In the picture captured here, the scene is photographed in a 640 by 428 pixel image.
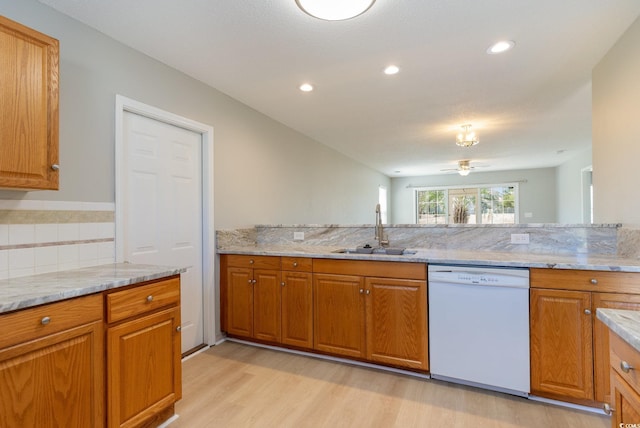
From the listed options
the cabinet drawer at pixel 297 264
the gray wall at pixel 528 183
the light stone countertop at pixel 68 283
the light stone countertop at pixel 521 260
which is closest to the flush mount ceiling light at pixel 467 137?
the light stone countertop at pixel 521 260

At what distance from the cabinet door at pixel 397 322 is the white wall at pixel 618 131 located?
146cm

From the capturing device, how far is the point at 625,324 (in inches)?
35.9

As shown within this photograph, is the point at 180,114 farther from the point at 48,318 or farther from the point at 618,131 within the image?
the point at 618,131

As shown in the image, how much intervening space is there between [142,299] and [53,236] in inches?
28.2

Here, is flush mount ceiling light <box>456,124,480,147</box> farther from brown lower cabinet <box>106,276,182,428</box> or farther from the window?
the window

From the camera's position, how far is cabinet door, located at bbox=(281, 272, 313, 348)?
2.59 m

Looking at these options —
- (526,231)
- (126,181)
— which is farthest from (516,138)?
(126,181)

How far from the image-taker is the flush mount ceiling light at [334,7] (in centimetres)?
163

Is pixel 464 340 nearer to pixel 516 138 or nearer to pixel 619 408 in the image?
pixel 619 408

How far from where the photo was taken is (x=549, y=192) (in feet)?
25.7

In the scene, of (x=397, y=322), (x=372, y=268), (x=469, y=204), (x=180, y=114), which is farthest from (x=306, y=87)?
(x=469, y=204)

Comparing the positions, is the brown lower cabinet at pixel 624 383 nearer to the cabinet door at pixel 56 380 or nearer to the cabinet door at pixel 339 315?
the cabinet door at pixel 339 315

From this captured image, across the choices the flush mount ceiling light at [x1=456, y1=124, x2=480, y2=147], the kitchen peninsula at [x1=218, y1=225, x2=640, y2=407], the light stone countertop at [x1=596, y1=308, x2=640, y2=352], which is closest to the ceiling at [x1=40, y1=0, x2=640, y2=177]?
Result: the flush mount ceiling light at [x1=456, y1=124, x2=480, y2=147]

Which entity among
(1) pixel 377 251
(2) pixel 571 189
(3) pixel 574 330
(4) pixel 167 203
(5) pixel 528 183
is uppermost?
(5) pixel 528 183
